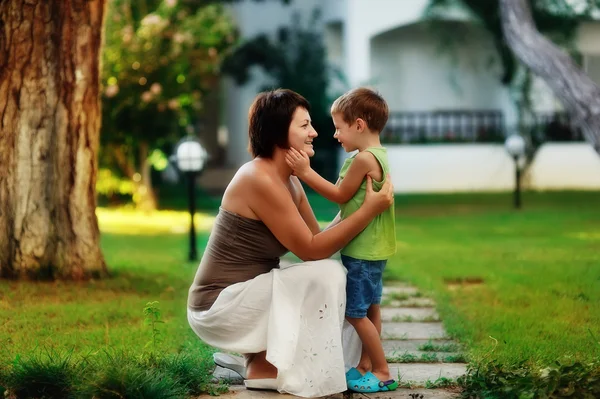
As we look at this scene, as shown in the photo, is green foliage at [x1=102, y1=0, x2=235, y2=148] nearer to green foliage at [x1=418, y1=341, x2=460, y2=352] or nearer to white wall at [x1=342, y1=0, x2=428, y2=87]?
white wall at [x1=342, y1=0, x2=428, y2=87]

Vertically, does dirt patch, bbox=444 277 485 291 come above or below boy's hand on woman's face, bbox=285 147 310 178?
below

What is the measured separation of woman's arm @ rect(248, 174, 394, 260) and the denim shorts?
0.14 meters

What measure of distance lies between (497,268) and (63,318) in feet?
15.5

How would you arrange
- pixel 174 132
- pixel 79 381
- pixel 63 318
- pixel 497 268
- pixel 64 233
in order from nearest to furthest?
1. pixel 79 381
2. pixel 63 318
3. pixel 64 233
4. pixel 497 268
5. pixel 174 132

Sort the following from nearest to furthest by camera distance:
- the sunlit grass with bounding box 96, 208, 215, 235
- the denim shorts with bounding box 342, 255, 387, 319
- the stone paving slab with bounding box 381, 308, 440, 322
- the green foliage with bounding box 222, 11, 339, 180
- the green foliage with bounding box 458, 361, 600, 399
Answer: the green foliage with bounding box 458, 361, 600, 399 → the denim shorts with bounding box 342, 255, 387, 319 → the stone paving slab with bounding box 381, 308, 440, 322 → the sunlit grass with bounding box 96, 208, 215, 235 → the green foliage with bounding box 222, 11, 339, 180

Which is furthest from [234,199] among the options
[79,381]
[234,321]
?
[79,381]

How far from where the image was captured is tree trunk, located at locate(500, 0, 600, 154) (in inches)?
445

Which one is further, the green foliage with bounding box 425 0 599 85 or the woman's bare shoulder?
the green foliage with bounding box 425 0 599 85

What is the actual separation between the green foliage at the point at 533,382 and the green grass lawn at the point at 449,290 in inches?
27.6

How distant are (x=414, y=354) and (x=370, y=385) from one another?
38.0 inches

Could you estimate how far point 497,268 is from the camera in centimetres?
990

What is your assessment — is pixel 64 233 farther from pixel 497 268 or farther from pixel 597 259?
pixel 597 259

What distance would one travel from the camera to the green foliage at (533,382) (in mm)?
4309

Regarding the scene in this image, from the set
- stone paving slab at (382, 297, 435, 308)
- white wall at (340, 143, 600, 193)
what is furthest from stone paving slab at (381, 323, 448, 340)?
white wall at (340, 143, 600, 193)
